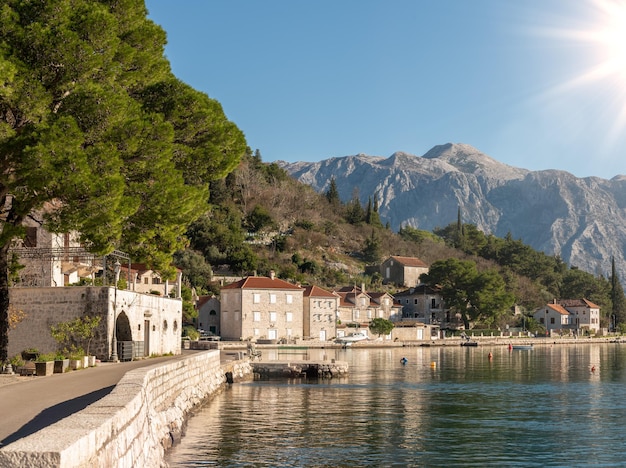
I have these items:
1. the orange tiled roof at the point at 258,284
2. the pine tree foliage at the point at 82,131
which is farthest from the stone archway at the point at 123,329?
the orange tiled roof at the point at 258,284

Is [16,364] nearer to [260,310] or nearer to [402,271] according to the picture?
[260,310]

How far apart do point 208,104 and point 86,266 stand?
27.2m

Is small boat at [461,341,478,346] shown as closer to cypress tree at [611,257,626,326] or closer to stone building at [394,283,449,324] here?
stone building at [394,283,449,324]

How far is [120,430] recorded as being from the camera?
37.2 ft

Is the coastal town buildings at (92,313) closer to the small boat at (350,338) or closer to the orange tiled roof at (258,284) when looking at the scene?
the orange tiled roof at (258,284)

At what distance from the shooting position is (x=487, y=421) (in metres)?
30.3

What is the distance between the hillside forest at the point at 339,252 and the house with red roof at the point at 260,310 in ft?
28.3

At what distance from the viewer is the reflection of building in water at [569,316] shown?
459ft

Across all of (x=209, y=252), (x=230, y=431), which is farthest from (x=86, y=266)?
(x=209, y=252)

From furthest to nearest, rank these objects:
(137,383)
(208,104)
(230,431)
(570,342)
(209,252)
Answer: (570,342) → (209,252) → (208,104) → (230,431) → (137,383)

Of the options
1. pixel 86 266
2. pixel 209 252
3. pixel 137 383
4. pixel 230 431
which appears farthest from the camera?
pixel 209 252

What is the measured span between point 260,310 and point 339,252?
5191cm

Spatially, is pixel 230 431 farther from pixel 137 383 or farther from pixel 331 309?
pixel 331 309

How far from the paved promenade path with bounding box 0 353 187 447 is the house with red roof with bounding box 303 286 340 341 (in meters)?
71.8
